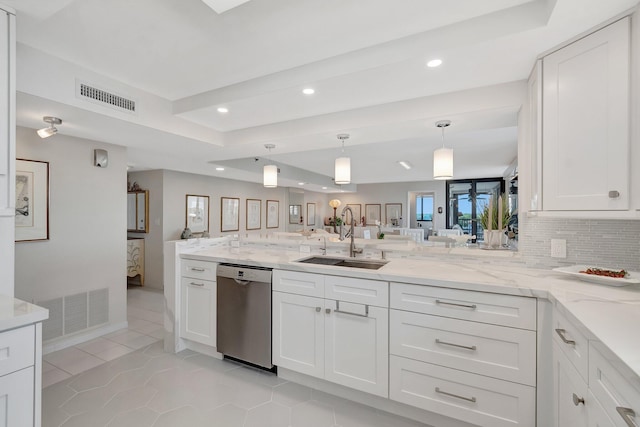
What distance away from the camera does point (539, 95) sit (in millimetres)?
1781

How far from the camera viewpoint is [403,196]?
9.89m

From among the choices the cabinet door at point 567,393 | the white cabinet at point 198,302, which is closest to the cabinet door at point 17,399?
the white cabinet at point 198,302

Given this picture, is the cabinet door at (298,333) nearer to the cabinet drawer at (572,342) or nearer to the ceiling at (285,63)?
the cabinet drawer at (572,342)

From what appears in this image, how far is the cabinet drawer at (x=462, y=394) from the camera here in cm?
164

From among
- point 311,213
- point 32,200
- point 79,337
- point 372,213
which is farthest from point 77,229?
point 372,213

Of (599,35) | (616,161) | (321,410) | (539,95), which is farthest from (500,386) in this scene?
(599,35)

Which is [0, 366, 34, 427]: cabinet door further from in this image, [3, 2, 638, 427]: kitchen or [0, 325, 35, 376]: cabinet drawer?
[3, 2, 638, 427]: kitchen

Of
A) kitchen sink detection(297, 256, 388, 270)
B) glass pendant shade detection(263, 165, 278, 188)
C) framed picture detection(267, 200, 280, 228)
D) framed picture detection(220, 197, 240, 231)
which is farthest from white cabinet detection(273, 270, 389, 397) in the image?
framed picture detection(267, 200, 280, 228)

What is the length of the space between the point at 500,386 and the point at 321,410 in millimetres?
1142

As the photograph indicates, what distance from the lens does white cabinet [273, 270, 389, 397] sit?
2012mm

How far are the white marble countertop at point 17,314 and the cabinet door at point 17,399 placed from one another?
0.18 metres

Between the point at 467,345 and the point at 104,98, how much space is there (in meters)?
3.09

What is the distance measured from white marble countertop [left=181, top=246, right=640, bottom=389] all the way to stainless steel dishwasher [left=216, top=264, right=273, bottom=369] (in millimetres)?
109

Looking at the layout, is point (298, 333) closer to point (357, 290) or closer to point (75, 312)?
point (357, 290)
